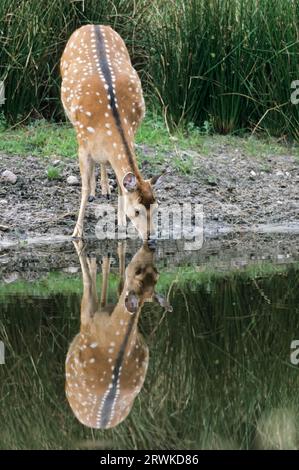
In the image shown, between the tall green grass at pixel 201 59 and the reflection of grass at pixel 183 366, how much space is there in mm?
3748

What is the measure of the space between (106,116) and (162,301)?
2122 mm

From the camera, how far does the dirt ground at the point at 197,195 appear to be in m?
9.49

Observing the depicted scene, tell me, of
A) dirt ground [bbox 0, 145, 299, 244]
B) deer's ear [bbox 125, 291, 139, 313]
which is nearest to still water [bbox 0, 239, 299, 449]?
deer's ear [bbox 125, 291, 139, 313]

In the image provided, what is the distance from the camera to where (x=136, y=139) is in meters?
10.9

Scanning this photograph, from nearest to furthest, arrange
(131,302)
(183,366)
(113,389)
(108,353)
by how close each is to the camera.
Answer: (113,389), (183,366), (108,353), (131,302)

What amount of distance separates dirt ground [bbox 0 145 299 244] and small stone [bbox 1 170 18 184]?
3cm

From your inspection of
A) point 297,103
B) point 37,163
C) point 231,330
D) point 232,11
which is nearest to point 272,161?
point 297,103

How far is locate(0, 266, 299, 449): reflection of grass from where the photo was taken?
5.09 m

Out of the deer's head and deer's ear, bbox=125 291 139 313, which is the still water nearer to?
deer's ear, bbox=125 291 139 313

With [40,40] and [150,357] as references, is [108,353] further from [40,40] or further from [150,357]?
[40,40]

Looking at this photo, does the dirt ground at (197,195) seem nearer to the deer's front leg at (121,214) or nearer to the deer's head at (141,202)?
the deer's front leg at (121,214)

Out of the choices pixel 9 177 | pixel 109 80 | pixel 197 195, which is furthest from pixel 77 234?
pixel 197 195

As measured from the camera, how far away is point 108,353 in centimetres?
623
